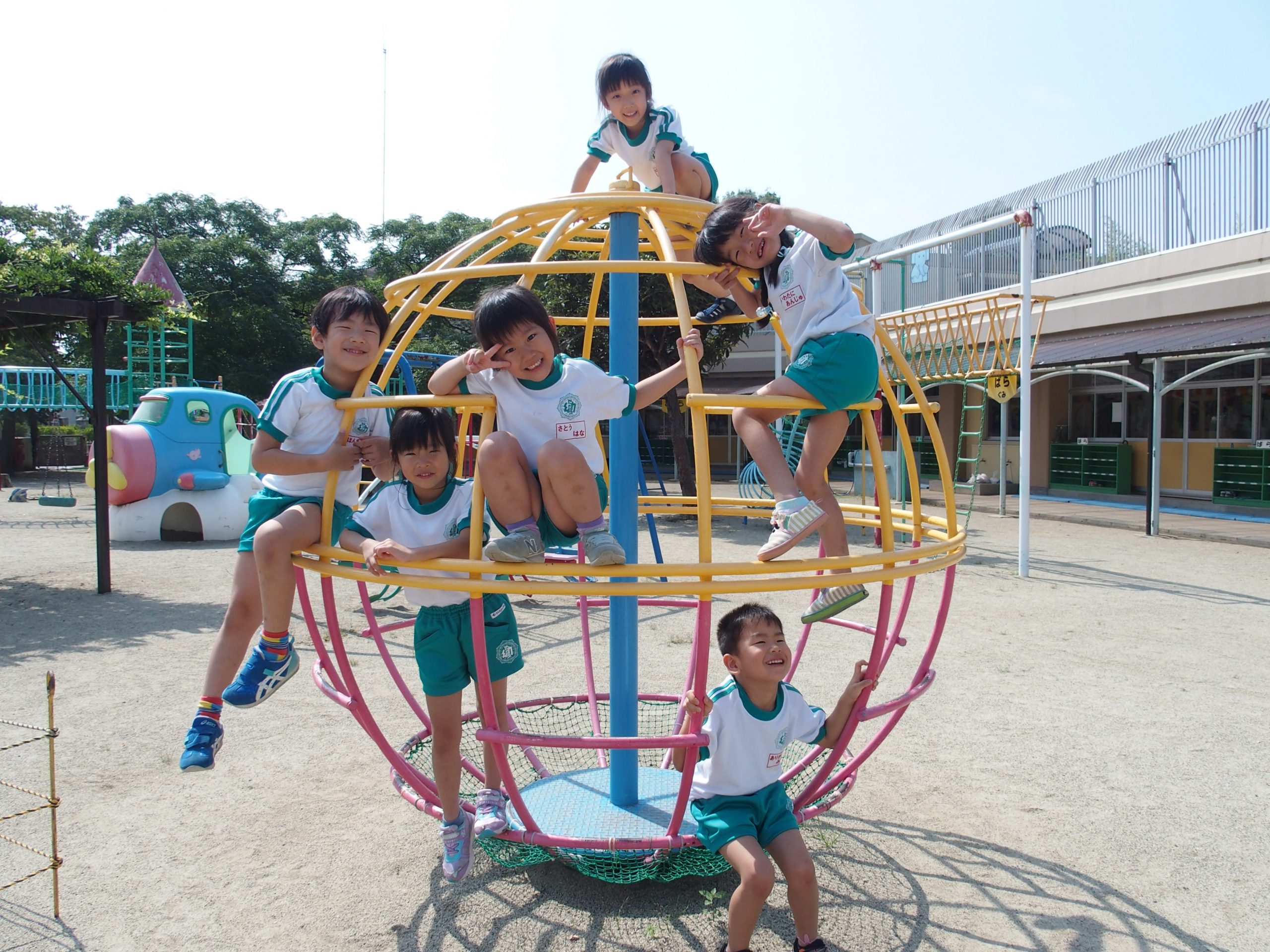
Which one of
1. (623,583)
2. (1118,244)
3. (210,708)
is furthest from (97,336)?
(1118,244)

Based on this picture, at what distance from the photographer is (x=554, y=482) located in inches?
87.2

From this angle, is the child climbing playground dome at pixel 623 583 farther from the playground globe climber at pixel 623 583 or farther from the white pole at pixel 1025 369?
the white pole at pixel 1025 369

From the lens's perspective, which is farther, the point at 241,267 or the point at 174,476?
the point at 241,267

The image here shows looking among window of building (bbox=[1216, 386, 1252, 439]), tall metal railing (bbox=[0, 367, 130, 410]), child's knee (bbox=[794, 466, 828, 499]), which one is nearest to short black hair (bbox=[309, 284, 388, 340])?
child's knee (bbox=[794, 466, 828, 499])

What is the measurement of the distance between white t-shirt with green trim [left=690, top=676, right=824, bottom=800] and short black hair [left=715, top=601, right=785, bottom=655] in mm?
107

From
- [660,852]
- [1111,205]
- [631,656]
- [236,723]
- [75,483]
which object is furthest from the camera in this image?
[75,483]

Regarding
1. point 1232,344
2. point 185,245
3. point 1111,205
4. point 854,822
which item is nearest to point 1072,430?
point 1111,205

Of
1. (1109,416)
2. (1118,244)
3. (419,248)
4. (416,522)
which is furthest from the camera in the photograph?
(419,248)

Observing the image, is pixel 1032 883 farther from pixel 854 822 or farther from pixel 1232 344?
pixel 1232 344

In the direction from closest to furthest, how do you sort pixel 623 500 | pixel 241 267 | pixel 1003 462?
pixel 623 500 → pixel 1003 462 → pixel 241 267

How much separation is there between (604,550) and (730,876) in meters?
1.45

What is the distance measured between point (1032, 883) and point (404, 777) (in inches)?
78.1

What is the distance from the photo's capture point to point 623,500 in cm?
292

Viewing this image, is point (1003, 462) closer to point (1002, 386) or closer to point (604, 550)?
point (1002, 386)
